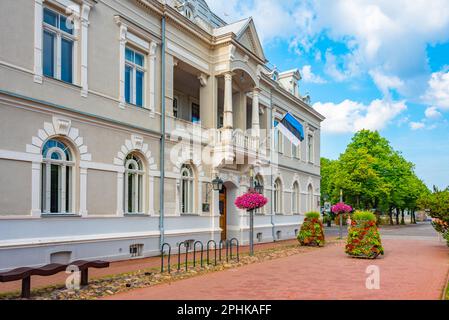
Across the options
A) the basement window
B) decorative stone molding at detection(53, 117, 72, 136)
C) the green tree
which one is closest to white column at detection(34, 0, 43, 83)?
decorative stone molding at detection(53, 117, 72, 136)

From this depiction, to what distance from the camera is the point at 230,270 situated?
12102 mm

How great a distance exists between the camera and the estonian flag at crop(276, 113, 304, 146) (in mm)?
23047

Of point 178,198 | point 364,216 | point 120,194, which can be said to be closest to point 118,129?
point 120,194

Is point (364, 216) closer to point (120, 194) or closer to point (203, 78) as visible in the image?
point (120, 194)

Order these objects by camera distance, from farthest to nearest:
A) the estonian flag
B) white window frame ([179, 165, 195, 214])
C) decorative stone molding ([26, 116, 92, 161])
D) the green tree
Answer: the green tree, the estonian flag, white window frame ([179, 165, 195, 214]), decorative stone molding ([26, 116, 92, 161])

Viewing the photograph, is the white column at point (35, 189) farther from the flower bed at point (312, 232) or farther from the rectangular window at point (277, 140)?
the rectangular window at point (277, 140)

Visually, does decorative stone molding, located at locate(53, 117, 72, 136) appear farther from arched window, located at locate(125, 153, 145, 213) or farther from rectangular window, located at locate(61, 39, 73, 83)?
arched window, located at locate(125, 153, 145, 213)

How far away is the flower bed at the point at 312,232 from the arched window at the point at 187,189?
591cm

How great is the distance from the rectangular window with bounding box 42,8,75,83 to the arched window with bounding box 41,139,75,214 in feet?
6.83

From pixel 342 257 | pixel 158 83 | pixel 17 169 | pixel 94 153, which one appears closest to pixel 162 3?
pixel 158 83

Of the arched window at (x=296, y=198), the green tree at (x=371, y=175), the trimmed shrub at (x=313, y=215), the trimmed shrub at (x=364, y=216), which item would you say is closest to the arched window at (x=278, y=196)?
the arched window at (x=296, y=198)

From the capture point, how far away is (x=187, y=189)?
1766 cm

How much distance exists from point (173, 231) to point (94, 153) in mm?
4876

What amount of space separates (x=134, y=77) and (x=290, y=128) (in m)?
11.2
